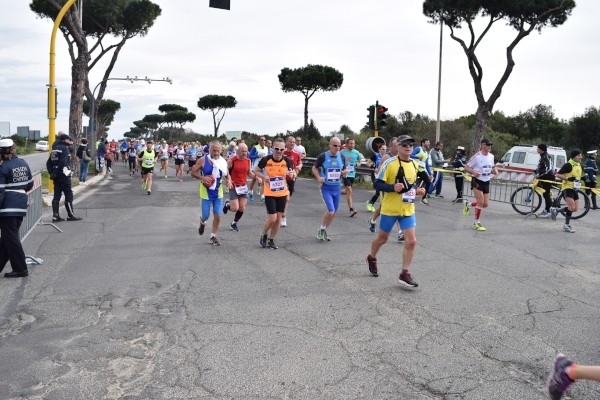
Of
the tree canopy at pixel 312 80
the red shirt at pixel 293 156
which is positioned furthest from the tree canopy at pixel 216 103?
the red shirt at pixel 293 156

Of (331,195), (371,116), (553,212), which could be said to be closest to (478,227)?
(553,212)

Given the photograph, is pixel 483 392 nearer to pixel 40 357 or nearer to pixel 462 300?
pixel 462 300

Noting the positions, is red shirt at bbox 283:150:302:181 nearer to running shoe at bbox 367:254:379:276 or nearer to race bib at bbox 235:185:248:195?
race bib at bbox 235:185:248:195

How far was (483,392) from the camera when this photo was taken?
416 cm

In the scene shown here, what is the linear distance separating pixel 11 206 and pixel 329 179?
5188 millimetres

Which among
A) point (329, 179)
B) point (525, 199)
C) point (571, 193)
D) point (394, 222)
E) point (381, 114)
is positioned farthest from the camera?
point (381, 114)

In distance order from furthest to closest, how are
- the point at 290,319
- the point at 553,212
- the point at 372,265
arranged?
the point at 553,212, the point at 372,265, the point at 290,319

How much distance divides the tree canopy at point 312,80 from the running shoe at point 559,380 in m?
45.0

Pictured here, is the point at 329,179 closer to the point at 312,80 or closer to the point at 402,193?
the point at 402,193

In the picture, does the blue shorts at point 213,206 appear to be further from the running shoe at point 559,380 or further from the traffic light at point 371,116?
the traffic light at point 371,116

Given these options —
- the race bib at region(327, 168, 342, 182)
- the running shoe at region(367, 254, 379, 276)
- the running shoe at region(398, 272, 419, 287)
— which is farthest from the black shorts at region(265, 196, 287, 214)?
the running shoe at region(398, 272, 419, 287)

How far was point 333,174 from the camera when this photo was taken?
1073 cm

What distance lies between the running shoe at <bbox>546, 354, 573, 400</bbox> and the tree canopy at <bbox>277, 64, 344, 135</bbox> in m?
45.0

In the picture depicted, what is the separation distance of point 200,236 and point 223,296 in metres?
4.30
